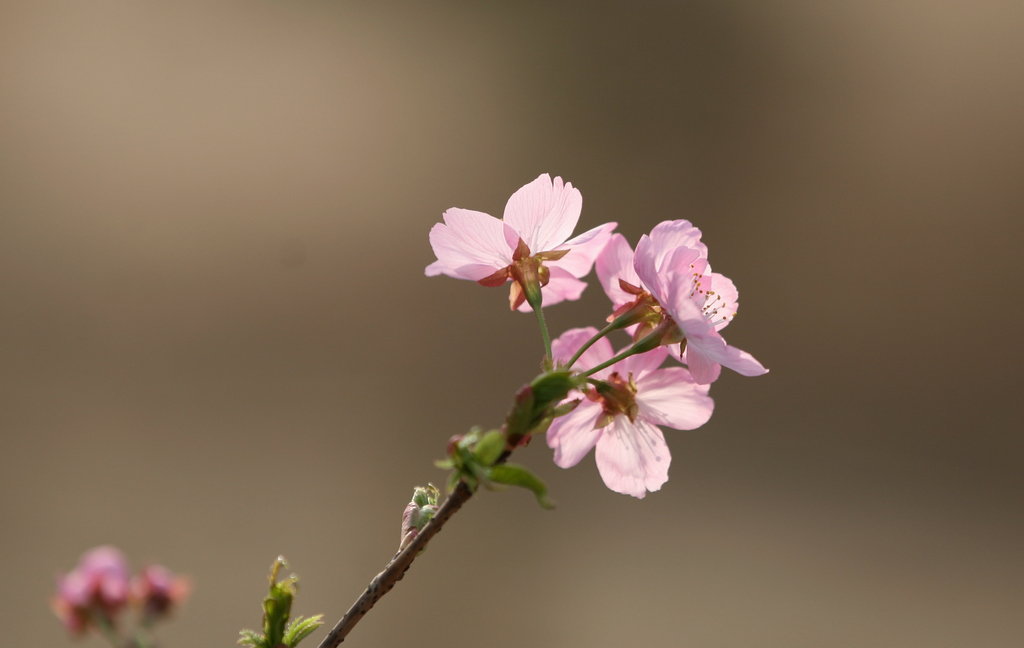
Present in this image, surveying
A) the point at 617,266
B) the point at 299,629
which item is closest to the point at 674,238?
the point at 617,266

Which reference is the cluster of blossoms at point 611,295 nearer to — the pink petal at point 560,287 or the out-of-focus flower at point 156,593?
the pink petal at point 560,287

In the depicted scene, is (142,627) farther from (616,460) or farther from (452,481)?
(616,460)

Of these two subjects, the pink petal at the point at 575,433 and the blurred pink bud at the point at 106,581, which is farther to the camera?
the pink petal at the point at 575,433

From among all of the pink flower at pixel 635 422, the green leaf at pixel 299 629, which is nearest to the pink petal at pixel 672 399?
the pink flower at pixel 635 422

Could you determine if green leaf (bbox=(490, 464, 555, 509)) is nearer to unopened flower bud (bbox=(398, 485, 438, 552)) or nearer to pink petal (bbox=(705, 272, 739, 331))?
unopened flower bud (bbox=(398, 485, 438, 552))

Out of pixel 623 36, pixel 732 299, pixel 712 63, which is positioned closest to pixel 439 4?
pixel 623 36
